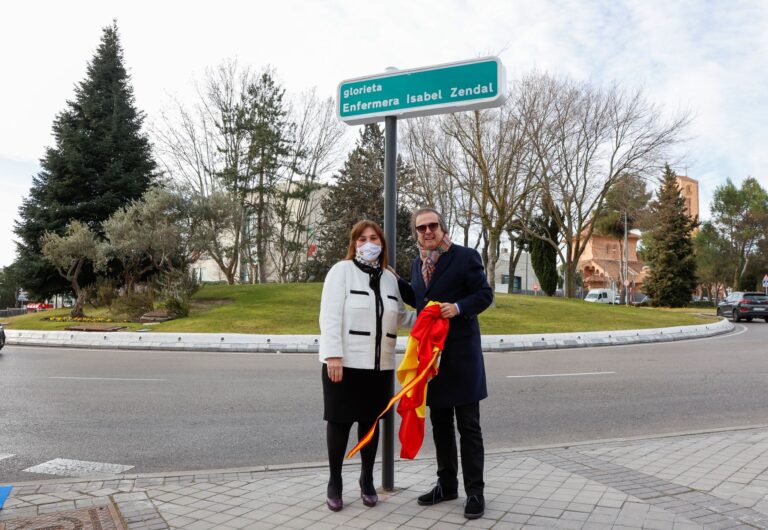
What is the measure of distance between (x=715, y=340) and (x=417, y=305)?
1801cm

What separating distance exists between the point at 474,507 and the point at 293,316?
58.0ft

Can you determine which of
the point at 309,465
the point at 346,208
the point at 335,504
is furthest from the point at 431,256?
the point at 346,208

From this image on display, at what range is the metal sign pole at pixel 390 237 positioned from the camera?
403cm

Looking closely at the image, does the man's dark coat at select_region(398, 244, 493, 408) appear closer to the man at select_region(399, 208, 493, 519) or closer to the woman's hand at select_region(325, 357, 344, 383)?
the man at select_region(399, 208, 493, 519)

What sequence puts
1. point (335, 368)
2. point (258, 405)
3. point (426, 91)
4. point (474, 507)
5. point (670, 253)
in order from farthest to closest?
point (670, 253) → point (258, 405) → point (426, 91) → point (335, 368) → point (474, 507)

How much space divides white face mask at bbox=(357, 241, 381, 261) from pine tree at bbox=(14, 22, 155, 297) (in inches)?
1129

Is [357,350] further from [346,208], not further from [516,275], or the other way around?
[516,275]

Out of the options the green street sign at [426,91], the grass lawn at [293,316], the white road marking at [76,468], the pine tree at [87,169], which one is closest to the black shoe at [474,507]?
the green street sign at [426,91]

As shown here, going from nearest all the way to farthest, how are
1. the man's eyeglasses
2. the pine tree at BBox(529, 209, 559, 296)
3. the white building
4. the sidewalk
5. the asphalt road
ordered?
the sidewalk
the man's eyeglasses
the asphalt road
the pine tree at BBox(529, 209, 559, 296)
the white building

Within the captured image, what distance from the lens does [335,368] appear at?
143 inches

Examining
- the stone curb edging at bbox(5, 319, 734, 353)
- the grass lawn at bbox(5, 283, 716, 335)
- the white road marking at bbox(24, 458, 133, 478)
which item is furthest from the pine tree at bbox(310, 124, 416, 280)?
the white road marking at bbox(24, 458, 133, 478)

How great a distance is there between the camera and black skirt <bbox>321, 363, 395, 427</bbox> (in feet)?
12.1

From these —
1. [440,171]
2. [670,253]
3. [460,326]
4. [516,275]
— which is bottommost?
[460,326]

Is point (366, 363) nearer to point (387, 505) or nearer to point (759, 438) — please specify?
point (387, 505)
